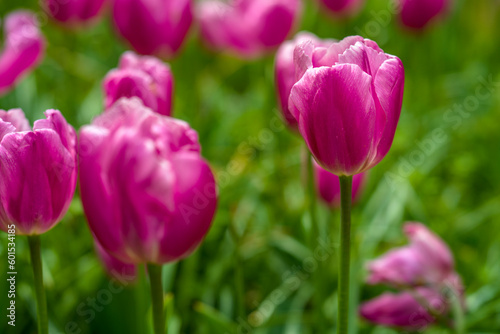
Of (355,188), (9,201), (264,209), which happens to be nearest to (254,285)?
(264,209)

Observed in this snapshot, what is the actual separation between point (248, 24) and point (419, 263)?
93 centimetres

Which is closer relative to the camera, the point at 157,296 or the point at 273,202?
the point at 157,296

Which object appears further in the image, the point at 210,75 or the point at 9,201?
the point at 210,75

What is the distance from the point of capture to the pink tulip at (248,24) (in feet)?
5.70

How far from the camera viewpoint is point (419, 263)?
1.22m

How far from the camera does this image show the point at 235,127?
6.86 ft

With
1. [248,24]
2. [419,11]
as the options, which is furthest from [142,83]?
[419,11]

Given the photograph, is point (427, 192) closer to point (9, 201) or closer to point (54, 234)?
point (54, 234)

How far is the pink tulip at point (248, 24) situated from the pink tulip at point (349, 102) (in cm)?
101

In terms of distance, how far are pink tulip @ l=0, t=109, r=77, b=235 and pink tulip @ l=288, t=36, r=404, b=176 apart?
0.26 m

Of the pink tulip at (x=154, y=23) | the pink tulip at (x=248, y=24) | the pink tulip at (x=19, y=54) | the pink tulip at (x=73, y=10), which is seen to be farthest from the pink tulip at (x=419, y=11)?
the pink tulip at (x=19, y=54)

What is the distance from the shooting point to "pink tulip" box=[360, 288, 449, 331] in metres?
1.17

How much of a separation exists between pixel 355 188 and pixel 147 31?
658 mm

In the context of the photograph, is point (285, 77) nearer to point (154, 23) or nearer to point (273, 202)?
point (154, 23)
